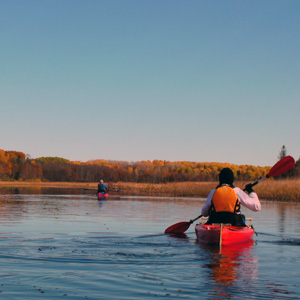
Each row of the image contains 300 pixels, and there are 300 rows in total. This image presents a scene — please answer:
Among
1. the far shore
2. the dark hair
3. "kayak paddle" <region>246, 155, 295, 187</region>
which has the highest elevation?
"kayak paddle" <region>246, 155, 295, 187</region>

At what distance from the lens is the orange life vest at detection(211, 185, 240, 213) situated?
35.1ft

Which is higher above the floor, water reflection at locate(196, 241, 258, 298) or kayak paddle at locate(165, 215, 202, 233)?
kayak paddle at locate(165, 215, 202, 233)

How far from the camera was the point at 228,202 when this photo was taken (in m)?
10.8

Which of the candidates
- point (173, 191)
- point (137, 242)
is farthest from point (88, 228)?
point (173, 191)

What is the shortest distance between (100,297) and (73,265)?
217 cm

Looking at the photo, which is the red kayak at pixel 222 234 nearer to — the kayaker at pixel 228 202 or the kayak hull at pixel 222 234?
the kayak hull at pixel 222 234

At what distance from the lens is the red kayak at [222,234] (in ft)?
34.9

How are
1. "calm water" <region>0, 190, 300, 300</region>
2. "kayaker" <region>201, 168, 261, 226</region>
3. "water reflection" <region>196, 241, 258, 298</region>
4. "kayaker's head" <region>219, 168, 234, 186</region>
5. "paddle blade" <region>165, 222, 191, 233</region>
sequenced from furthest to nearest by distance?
1. "paddle blade" <region>165, 222, 191, 233</region>
2. "kayaker's head" <region>219, 168, 234, 186</region>
3. "kayaker" <region>201, 168, 261, 226</region>
4. "water reflection" <region>196, 241, 258, 298</region>
5. "calm water" <region>0, 190, 300, 300</region>

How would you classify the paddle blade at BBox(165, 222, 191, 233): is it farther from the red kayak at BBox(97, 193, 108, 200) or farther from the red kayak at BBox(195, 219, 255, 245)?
the red kayak at BBox(97, 193, 108, 200)

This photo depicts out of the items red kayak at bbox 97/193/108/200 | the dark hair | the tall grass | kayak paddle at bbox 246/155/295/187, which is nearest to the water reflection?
the dark hair

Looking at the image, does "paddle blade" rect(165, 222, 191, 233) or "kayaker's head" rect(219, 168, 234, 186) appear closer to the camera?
"kayaker's head" rect(219, 168, 234, 186)

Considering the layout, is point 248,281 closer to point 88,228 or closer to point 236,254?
point 236,254

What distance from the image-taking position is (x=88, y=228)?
50.7 ft

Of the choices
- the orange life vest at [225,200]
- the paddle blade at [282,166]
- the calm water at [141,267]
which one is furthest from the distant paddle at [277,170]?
the orange life vest at [225,200]
